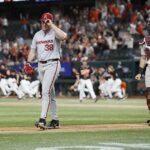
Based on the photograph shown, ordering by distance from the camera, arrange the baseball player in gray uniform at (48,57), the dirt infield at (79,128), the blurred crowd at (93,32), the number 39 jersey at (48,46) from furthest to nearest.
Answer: the blurred crowd at (93,32) < the number 39 jersey at (48,46) < the baseball player in gray uniform at (48,57) < the dirt infield at (79,128)

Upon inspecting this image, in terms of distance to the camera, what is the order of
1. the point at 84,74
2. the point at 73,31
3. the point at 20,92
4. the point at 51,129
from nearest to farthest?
the point at 51,129, the point at 84,74, the point at 20,92, the point at 73,31

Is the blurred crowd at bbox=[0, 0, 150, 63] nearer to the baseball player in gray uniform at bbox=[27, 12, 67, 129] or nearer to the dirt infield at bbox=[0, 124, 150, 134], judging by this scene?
the dirt infield at bbox=[0, 124, 150, 134]

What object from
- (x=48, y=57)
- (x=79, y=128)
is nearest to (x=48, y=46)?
(x=48, y=57)

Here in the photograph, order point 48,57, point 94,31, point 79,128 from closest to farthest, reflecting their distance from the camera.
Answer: point 79,128 < point 48,57 < point 94,31

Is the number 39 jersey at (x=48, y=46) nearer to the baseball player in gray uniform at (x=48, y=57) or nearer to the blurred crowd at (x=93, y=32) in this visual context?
the baseball player in gray uniform at (x=48, y=57)

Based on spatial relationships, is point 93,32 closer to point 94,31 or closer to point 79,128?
point 94,31

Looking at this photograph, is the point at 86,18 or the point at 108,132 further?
the point at 86,18

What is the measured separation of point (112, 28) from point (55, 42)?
21.9m

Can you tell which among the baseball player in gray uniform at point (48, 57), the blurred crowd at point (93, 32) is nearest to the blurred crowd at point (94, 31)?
the blurred crowd at point (93, 32)

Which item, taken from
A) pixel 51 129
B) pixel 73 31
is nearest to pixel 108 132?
pixel 51 129

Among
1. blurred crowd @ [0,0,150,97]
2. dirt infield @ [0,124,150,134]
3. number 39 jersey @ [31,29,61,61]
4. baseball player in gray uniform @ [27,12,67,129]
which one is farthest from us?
blurred crowd @ [0,0,150,97]

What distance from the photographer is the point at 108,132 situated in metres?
11.0

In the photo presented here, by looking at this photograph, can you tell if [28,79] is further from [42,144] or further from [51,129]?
[42,144]

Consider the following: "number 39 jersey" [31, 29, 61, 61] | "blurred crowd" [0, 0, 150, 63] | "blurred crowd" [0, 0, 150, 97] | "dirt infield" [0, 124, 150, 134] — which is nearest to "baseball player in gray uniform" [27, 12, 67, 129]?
"number 39 jersey" [31, 29, 61, 61]
